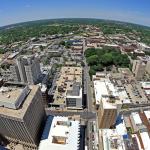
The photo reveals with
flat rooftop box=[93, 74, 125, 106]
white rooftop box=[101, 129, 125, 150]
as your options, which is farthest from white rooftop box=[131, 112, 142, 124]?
white rooftop box=[101, 129, 125, 150]

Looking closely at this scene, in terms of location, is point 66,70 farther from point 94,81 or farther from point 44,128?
point 44,128

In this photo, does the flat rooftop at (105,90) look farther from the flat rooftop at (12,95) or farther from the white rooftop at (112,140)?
the flat rooftop at (12,95)

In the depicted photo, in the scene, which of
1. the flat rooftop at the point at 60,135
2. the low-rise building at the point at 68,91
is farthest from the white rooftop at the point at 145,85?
the flat rooftop at the point at 60,135

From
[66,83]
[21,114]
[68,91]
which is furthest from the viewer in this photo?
[66,83]

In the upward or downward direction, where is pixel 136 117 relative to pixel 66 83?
downward

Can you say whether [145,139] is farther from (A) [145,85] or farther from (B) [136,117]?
(A) [145,85]

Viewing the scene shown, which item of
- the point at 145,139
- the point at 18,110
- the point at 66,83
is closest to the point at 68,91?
the point at 66,83

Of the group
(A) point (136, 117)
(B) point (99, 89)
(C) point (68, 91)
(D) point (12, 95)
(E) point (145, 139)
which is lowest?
(E) point (145, 139)
